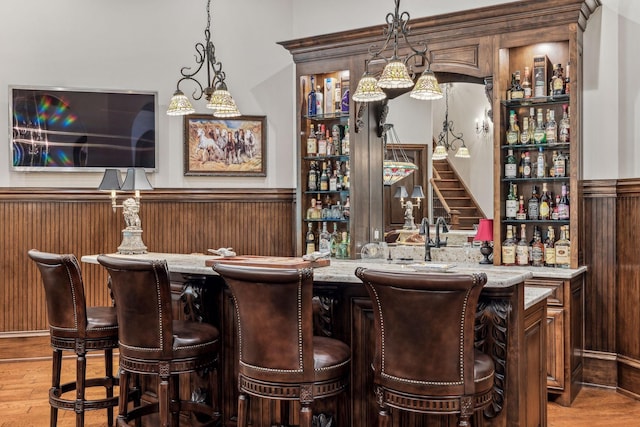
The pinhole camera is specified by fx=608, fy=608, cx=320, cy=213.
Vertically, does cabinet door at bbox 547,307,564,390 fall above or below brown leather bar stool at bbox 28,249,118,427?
below

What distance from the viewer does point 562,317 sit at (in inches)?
165

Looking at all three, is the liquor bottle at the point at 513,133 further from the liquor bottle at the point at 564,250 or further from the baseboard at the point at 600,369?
the baseboard at the point at 600,369

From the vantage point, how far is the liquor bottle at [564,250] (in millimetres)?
4379

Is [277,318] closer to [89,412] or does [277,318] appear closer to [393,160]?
[89,412]

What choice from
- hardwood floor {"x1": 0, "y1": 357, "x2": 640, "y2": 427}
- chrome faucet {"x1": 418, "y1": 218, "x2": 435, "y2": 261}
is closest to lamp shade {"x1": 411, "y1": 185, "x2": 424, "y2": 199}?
chrome faucet {"x1": 418, "y1": 218, "x2": 435, "y2": 261}

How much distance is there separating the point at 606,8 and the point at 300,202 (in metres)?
2.91

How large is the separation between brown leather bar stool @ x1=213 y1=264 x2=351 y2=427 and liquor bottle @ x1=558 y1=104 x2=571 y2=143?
2.79 meters

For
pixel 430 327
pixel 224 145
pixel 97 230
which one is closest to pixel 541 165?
pixel 430 327

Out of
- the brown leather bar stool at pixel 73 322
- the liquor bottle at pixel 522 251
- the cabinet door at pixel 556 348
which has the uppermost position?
the liquor bottle at pixel 522 251

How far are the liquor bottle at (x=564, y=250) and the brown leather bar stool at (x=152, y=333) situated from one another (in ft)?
8.75

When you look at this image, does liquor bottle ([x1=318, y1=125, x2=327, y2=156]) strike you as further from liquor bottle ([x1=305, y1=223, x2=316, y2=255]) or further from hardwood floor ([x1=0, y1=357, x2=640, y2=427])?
hardwood floor ([x1=0, y1=357, x2=640, y2=427])

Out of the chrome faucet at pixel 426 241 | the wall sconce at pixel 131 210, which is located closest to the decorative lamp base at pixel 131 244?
the wall sconce at pixel 131 210

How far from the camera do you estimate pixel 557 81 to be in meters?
4.46

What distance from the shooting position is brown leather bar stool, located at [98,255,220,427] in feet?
9.25
